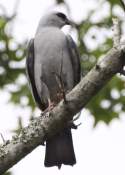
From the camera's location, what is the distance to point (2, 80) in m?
7.26

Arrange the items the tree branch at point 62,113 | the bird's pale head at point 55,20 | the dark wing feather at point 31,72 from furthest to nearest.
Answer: the bird's pale head at point 55,20
the dark wing feather at point 31,72
the tree branch at point 62,113

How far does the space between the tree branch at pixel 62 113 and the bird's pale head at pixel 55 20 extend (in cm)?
276

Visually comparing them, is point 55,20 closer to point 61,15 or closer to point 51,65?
point 61,15

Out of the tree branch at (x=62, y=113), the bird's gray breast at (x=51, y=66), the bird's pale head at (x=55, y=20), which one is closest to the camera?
the tree branch at (x=62, y=113)

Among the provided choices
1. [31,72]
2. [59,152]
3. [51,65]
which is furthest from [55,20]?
[59,152]

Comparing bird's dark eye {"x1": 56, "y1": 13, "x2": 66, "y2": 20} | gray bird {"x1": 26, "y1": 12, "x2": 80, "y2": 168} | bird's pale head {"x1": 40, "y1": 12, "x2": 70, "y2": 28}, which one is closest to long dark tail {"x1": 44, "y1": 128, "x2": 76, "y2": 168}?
gray bird {"x1": 26, "y1": 12, "x2": 80, "y2": 168}

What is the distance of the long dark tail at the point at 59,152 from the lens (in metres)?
5.05

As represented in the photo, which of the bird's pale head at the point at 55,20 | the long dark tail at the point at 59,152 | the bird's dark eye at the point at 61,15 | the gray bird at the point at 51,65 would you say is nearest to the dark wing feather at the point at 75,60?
the gray bird at the point at 51,65

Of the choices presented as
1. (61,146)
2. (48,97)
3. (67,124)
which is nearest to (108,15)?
(48,97)

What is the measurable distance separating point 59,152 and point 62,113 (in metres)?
1.09

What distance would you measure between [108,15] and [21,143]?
142 inches

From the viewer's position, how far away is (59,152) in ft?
17.0

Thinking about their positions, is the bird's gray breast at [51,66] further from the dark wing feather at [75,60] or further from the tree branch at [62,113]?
the tree branch at [62,113]

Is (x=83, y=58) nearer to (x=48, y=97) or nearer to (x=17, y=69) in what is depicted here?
(x=17, y=69)
